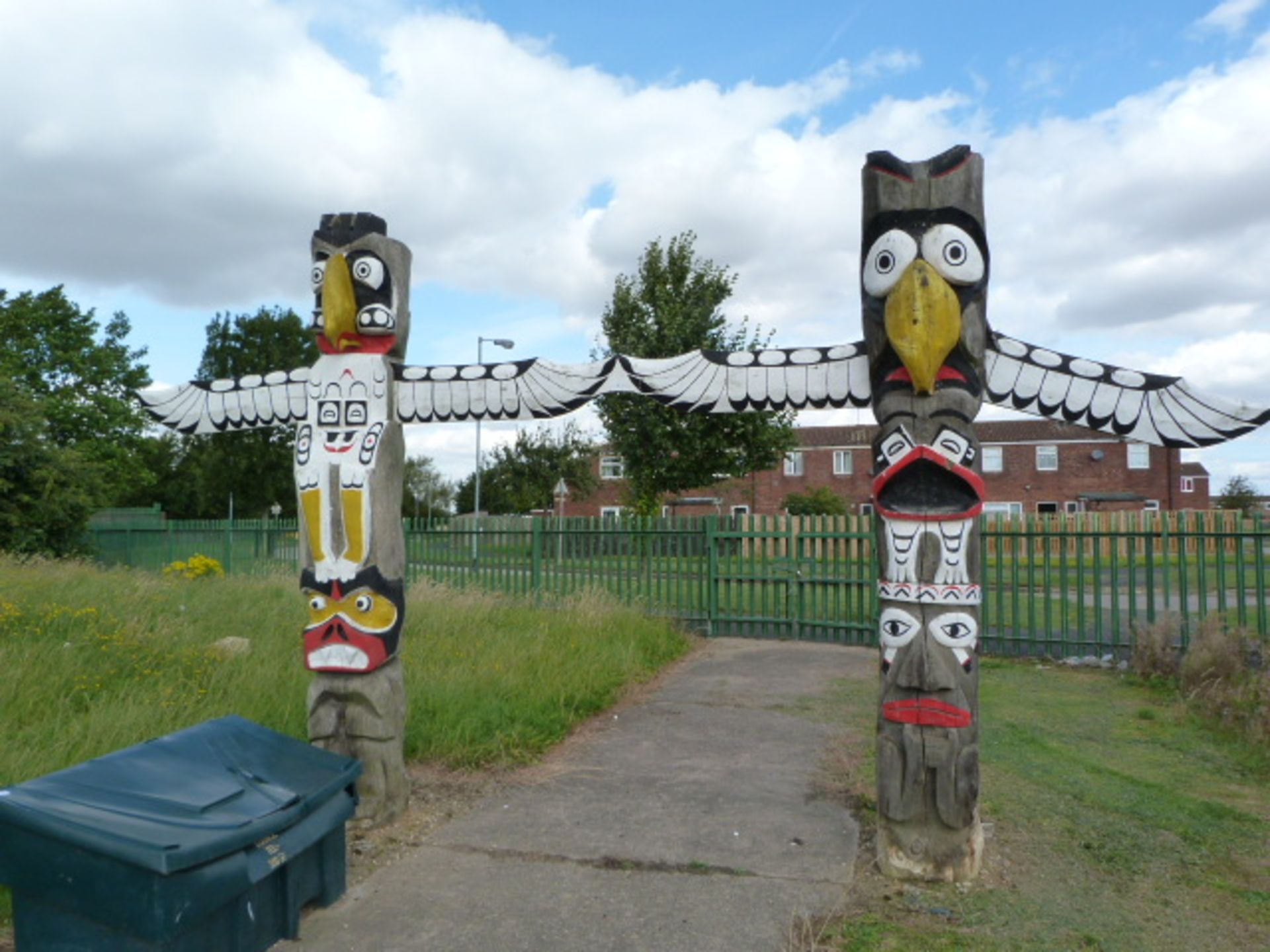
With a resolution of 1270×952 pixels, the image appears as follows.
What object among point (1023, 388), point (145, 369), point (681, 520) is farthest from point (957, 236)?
point (145, 369)

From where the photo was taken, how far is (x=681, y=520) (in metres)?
12.4

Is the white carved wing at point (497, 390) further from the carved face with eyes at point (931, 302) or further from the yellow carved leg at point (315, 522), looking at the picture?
the carved face with eyes at point (931, 302)

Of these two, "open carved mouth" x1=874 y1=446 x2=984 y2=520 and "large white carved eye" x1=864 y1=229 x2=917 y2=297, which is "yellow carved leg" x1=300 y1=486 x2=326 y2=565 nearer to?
"open carved mouth" x1=874 y1=446 x2=984 y2=520

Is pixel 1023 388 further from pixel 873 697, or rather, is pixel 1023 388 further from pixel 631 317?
pixel 631 317

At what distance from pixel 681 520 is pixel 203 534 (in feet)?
34.9

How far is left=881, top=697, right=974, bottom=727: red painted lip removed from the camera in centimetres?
423

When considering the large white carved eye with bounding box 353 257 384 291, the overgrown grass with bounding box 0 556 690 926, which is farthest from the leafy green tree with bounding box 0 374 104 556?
the large white carved eye with bounding box 353 257 384 291

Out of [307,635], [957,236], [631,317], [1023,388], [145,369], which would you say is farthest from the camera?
[145,369]

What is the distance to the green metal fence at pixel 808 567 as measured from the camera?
9.92 meters

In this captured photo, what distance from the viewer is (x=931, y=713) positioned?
426 centimetres

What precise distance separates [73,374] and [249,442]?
370 inches

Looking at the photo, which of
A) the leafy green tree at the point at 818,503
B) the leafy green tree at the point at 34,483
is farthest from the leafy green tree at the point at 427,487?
the leafy green tree at the point at 34,483

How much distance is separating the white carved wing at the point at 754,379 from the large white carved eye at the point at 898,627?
1088 mm

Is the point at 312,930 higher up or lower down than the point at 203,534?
lower down
